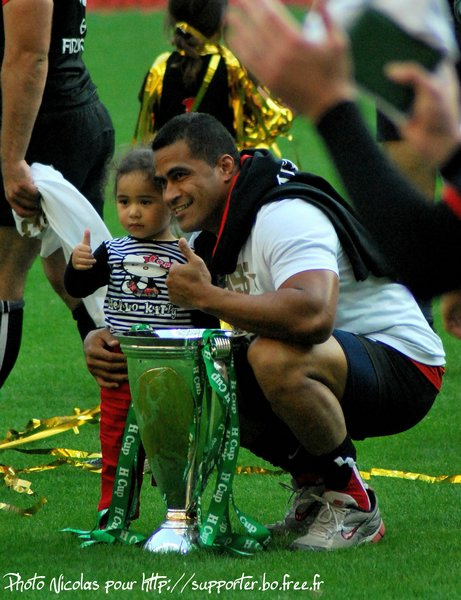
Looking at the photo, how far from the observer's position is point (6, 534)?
396 cm

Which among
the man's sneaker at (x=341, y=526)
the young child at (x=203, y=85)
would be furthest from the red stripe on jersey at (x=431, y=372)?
the young child at (x=203, y=85)

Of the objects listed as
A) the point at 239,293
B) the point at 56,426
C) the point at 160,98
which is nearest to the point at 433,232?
the point at 239,293

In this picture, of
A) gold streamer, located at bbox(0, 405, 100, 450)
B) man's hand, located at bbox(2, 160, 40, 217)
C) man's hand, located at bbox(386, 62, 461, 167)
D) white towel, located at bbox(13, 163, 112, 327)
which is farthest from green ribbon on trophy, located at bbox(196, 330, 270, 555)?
man's hand, located at bbox(386, 62, 461, 167)

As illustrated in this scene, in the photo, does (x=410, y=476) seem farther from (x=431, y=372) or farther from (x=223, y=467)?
(x=223, y=467)

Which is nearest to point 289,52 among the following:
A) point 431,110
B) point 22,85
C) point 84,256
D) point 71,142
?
point 431,110

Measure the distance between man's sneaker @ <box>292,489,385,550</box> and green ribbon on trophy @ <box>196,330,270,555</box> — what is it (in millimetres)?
150

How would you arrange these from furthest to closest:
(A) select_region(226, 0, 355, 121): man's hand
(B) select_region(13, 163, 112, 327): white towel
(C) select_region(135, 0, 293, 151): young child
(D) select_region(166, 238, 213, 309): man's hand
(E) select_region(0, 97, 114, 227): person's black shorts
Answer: (C) select_region(135, 0, 293, 151): young child
(E) select_region(0, 97, 114, 227): person's black shorts
(B) select_region(13, 163, 112, 327): white towel
(D) select_region(166, 238, 213, 309): man's hand
(A) select_region(226, 0, 355, 121): man's hand

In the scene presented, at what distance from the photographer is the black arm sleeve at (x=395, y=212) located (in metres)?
1.92

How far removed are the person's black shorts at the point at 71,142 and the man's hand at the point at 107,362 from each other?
3.10ft

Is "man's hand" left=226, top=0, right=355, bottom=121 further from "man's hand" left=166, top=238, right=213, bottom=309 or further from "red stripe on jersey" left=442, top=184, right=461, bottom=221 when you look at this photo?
"man's hand" left=166, top=238, right=213, bottom=309

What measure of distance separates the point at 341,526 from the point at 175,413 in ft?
1.75

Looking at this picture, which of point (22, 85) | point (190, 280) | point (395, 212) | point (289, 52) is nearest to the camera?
point (289, 52)

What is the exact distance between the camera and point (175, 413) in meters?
3.72

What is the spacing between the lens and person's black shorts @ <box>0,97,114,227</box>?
476cm
